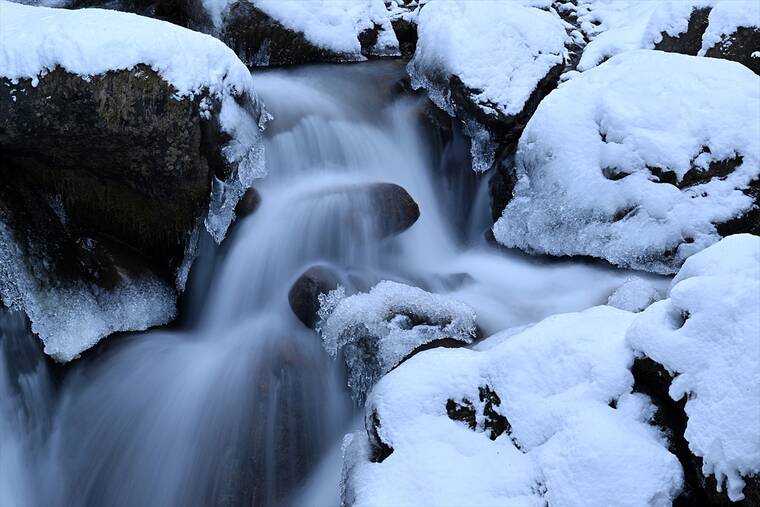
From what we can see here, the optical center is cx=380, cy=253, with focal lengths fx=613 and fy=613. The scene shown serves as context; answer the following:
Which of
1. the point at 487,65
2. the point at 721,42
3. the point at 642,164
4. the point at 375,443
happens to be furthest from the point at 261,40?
the point at 375,443

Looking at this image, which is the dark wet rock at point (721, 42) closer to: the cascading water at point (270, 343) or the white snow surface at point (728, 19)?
the white snow surface at point (728, 19)

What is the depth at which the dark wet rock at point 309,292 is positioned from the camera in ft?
14.4

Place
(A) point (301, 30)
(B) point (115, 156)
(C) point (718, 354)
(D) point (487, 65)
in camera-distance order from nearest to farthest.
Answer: (C) point (718, 354) → (B) point (115, 156) → (D) point (487, 65) → (A) point (301, 30)

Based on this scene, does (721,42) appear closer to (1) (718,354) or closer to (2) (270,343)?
(1) (718,354)

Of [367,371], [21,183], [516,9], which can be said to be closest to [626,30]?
[516,9]

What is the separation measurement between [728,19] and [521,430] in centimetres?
521

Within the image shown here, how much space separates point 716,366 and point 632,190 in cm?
259

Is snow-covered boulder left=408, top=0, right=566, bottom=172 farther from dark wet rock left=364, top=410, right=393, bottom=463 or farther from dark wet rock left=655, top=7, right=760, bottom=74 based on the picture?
dark wet rock left=364, top=410, right=393, bottom=463

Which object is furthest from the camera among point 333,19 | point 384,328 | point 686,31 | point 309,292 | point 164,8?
point 164,8

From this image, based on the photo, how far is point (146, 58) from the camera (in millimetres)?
4203

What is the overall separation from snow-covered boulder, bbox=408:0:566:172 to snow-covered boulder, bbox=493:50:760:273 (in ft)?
2.02

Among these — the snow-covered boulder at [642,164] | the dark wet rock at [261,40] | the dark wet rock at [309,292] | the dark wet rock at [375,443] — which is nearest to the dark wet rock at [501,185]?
the snow-covered boulder at [642,164]

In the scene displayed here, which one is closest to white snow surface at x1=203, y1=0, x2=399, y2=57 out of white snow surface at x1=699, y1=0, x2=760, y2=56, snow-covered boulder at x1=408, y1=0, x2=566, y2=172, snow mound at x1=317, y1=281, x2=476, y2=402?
snow-covered boulder at x1=408, y1=0, x2=566, y2=172

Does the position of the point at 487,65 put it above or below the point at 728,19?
below
